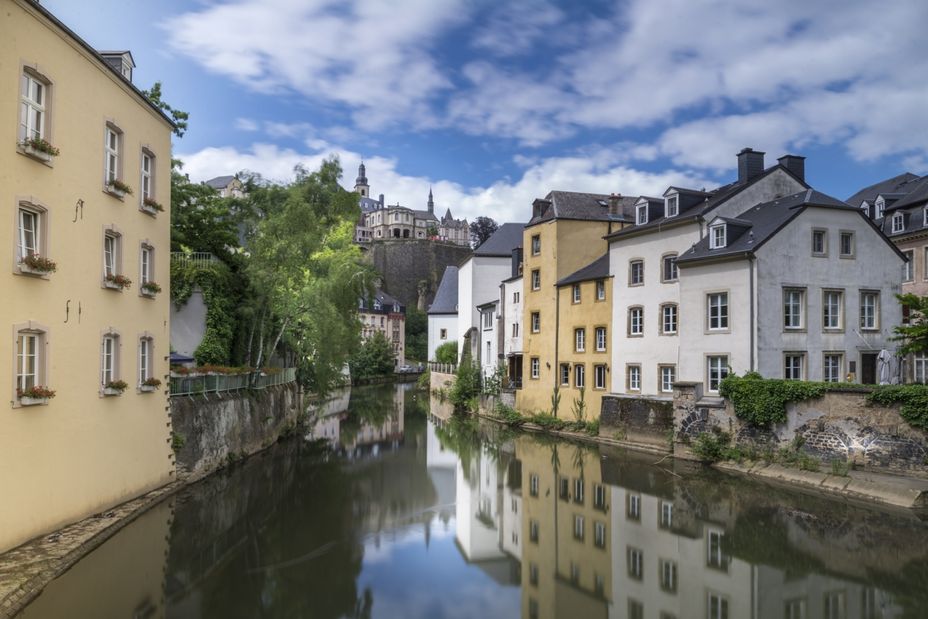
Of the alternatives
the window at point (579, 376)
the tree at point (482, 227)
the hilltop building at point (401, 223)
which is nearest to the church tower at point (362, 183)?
the hilltop building at point (401, 223)

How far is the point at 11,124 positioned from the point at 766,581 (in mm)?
13949

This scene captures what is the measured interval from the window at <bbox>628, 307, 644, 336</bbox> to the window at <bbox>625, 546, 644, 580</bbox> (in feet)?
47.8

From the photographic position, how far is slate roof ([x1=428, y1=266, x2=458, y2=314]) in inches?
2537

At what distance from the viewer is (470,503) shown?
716 inches

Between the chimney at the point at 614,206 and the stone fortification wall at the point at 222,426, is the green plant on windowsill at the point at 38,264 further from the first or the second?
the chimney at the point at 614,206

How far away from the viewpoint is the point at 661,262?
26.9m

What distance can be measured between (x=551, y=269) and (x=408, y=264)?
74829mm

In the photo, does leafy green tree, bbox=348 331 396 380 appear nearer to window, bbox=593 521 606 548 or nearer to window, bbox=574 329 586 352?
window, bbox=574 329 586 352

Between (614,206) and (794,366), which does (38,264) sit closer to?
(794,366)

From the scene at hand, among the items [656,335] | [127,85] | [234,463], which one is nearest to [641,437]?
[656,335]

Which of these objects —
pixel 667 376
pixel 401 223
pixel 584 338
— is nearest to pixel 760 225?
pixel 667 376

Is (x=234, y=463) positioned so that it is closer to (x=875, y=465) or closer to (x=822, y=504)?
(x=822, y=504)

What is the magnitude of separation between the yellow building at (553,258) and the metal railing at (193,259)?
579 inches

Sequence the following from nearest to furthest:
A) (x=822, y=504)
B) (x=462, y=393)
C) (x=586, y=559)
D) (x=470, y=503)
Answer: (x=586, y=559) < (x=822, y=504) < (x=470, y=503) < (x=462, y=393)
